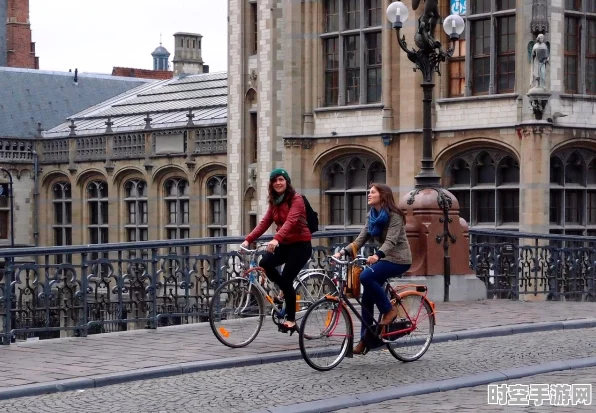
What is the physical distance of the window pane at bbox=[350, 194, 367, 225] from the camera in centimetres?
3588

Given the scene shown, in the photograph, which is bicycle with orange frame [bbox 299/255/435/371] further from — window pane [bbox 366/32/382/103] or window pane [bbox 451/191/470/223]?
window pane [bbox 366/32/382/103]

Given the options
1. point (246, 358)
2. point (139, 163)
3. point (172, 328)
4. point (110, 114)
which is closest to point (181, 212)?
point (139, 163)

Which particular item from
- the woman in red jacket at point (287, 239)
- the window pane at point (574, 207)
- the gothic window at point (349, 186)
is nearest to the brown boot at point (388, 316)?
the woman in red jacket at point (287, 239)

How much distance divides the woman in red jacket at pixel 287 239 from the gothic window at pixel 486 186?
59.5 feet

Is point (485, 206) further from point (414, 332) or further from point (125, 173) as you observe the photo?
point (125, 173)

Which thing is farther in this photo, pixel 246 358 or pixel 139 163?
pixel 139 163

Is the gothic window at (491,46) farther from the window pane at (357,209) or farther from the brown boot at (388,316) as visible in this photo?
the brown boot at (388,316)

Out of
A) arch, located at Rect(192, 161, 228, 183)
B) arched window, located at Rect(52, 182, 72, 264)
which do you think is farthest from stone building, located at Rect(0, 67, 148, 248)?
arch, located at Rect(192, 161, 228, 183)

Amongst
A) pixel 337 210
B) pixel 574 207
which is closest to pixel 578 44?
pixel 574 207

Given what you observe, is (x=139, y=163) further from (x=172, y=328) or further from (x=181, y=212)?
(x=172, y=328)

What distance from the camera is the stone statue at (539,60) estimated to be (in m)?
30.5

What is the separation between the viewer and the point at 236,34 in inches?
1613

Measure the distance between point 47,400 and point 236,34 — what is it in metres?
30.0

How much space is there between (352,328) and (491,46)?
19845 mm
